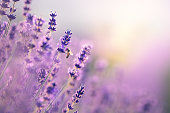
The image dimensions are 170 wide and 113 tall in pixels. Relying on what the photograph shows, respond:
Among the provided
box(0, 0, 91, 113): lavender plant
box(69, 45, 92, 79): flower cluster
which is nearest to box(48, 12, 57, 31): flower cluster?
box(0, 0, 91, 113): lavender plant

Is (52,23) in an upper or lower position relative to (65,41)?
upper

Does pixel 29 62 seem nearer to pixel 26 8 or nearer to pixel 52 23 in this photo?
pixel 52 23

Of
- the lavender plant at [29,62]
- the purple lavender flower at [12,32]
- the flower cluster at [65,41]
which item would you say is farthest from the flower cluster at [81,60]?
the purple lavender flower at [12,32]

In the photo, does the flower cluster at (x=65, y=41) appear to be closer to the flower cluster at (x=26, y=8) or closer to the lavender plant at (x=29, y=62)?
the lavender plant at (x=29, y=62)

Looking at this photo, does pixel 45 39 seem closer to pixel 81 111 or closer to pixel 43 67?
pixel 43 67

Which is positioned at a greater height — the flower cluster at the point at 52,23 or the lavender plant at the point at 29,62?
the flower cluster at the point at 52,23

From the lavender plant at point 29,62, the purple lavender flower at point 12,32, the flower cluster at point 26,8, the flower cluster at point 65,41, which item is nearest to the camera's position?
the lavender plant at point 29,62

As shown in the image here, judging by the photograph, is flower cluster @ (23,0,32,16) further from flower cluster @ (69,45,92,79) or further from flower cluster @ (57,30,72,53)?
flower cluster @ (69,45,92,79)

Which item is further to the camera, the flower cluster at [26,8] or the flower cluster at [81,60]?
the flower cluster at [26,8]

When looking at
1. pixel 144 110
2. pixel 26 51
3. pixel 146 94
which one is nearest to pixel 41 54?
pixel 26 51

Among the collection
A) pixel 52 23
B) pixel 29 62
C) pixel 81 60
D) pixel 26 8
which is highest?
pixel 26 8

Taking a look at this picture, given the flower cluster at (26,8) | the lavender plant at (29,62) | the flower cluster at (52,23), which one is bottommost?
the lavender plant at (29,62)

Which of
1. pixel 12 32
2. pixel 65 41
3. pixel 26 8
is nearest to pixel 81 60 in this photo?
pixel 65 41
